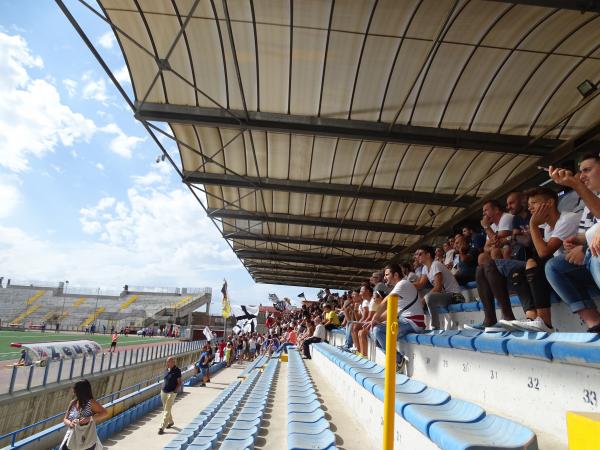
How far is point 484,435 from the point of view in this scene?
7.16 feet

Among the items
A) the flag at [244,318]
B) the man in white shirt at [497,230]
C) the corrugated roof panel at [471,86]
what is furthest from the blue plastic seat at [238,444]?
the flag at [244,318]

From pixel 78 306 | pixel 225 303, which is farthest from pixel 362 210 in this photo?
pixel 78 306

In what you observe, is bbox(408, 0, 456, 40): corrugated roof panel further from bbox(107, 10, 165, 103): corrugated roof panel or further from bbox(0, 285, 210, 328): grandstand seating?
bbox(0, 285, 210, 328): grandstand seating

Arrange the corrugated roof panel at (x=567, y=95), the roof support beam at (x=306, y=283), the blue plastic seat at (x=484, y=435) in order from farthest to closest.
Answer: the roof support beam at (x=306, y=283) → the corrugated roof panel at (x=567, y=95) → the blue plastic seat at (x=484, y=435)

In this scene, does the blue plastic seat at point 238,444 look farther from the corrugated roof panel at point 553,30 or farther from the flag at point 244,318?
the flag at point 244,318

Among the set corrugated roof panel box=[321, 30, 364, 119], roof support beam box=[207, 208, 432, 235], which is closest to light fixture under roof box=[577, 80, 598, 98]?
corrugated roof panel box=[321, 30, 364, 119]

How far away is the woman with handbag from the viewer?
494 centimetres

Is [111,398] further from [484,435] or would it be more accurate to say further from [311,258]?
[484,435]

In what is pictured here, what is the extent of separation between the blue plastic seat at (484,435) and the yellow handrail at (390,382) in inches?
14.3

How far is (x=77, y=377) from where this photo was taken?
14812 mm

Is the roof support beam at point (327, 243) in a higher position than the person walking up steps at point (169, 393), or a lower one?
higher

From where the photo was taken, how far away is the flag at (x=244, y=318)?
30.5m

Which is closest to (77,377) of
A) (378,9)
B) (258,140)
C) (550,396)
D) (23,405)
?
(23,405)

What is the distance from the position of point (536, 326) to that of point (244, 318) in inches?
1159
